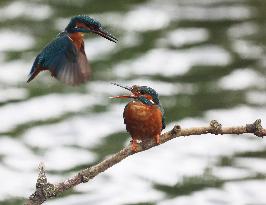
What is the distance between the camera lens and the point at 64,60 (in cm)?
621

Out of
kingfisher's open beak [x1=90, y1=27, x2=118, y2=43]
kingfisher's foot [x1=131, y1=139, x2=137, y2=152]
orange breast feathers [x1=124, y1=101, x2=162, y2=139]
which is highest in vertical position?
kingfisher's open beak [x1=90, y1=27, x2=118, y2=43]

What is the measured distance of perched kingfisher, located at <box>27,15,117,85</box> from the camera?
19.4 ft

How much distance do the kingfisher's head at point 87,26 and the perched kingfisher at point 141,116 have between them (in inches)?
35.0

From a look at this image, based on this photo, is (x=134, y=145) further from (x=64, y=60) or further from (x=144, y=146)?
(x=64, y=60)

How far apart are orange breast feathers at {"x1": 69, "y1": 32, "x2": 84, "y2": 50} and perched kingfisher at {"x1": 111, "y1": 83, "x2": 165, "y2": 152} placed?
2.45 ft

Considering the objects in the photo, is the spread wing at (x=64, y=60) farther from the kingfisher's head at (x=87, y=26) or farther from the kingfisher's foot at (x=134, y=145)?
the kingfisher's foot at (x=134, y=145)

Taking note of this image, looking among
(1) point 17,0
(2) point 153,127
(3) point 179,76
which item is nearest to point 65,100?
(3) point 179,76

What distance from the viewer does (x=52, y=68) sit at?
6078 mm

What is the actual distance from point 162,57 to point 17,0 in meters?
5.02

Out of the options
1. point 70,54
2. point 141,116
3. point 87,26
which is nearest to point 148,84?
point 141,116

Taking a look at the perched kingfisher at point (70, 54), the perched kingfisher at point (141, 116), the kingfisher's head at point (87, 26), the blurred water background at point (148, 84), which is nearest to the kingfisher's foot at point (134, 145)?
the perched kingfisher at point (141, 116)

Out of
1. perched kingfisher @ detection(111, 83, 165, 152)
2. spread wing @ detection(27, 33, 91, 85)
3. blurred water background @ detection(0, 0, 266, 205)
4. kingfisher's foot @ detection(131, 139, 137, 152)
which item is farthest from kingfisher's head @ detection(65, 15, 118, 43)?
blurred water background @ detection(0, 0, 266, 205)

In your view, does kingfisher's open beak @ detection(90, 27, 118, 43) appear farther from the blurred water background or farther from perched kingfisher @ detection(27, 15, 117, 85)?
the blurred water background

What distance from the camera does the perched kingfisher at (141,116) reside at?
682 centimetres
